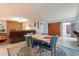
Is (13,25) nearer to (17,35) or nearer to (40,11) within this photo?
(17,35)

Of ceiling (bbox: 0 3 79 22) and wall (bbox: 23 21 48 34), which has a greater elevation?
ceiling (bbox: 0 3 79 22)

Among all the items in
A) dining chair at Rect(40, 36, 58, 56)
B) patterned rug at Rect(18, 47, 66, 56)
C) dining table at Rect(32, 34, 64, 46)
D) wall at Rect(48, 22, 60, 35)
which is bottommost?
patterned rug at Rect(18, 47, 66, 56)

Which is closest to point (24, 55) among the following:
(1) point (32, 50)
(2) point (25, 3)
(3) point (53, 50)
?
(1) point (32, 50)

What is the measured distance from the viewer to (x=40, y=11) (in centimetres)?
173

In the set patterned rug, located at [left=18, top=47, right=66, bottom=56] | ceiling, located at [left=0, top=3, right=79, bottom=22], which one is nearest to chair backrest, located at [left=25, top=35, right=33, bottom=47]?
patterned rug, located at [left=18, top=47, right=66, bottom=56]

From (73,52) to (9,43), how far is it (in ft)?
3.12

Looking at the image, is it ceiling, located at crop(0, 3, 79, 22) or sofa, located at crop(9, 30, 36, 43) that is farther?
sofa, located at crop(9, 30, 36, 43)

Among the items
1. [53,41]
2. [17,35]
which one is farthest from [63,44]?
[17,35]

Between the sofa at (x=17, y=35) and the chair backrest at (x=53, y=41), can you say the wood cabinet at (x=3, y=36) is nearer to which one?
the sofa at (x=17, y=35)

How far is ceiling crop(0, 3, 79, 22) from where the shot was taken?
5.48 ft

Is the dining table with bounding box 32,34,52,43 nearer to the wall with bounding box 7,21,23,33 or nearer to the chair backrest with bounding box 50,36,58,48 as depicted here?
the chair backrest with bounding box 50,36,58,48

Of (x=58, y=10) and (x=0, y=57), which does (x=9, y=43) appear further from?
(x=58, y=10)

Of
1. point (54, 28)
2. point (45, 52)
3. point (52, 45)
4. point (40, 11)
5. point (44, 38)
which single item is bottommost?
point (45, 52)

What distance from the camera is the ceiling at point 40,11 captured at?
1670 mm
